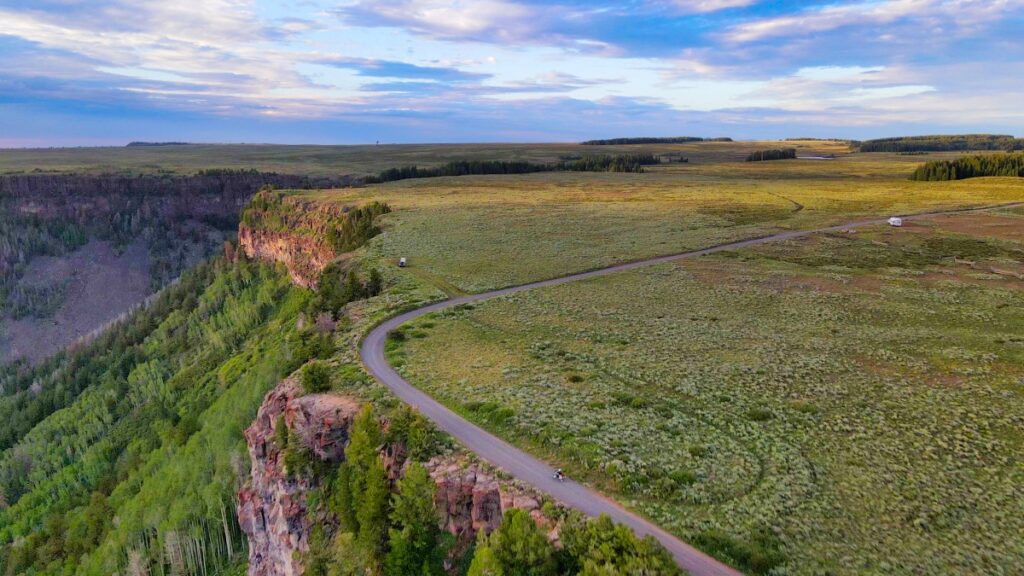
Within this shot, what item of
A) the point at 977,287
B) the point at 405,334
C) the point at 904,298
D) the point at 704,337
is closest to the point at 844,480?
the point at 704,337

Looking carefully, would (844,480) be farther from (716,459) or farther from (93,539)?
(93,539)

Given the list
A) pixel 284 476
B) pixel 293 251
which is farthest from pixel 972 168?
pixel 284 476

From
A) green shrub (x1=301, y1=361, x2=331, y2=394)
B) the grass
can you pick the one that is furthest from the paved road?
the grass

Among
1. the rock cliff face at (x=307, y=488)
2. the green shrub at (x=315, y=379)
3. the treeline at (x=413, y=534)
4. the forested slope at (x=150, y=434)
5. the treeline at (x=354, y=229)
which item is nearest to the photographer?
the treeline at (x=413, y=534)

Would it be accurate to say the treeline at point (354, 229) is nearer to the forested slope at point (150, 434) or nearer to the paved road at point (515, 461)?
the forested slope at point (150, 434)

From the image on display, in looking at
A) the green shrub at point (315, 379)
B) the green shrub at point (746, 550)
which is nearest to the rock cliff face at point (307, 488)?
the green shrub at point (315, 379)

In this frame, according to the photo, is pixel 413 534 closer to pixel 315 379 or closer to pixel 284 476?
pixel 284 476
